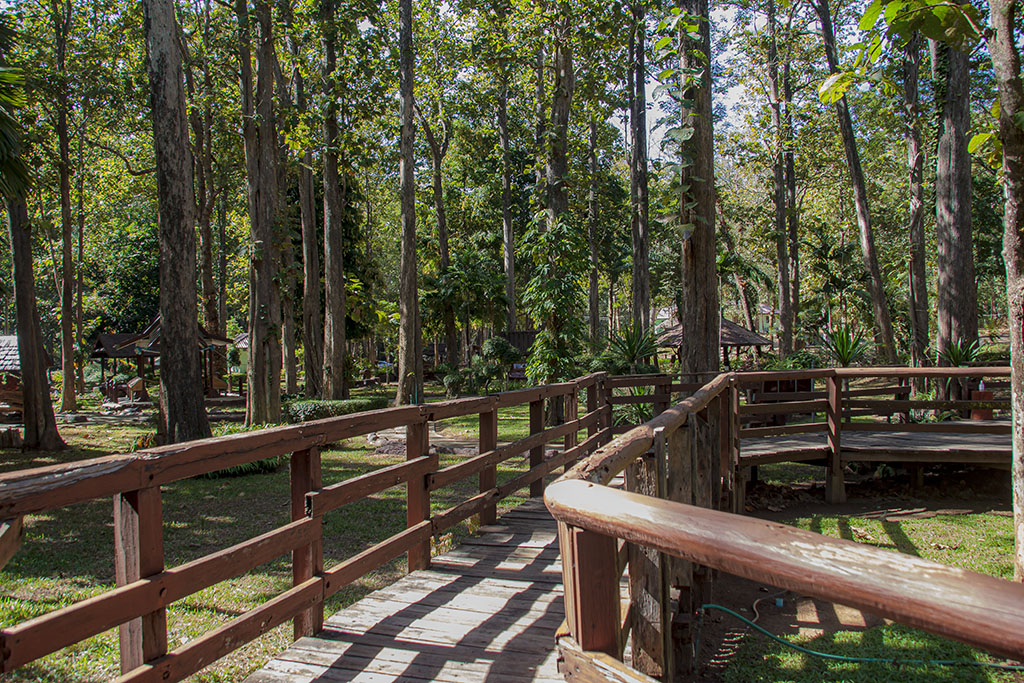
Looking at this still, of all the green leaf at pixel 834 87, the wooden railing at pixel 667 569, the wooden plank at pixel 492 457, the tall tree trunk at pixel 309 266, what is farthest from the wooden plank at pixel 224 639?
the tall tree trunk at pixel 309 266

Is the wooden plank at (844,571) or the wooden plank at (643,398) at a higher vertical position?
the wooden plank at (844,571)

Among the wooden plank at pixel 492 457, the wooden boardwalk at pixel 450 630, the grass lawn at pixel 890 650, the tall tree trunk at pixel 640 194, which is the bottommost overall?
the grass lawn at pixel 890 650

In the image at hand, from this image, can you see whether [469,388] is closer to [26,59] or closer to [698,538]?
[26,59]

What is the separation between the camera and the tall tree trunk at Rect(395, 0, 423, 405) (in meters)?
16.7

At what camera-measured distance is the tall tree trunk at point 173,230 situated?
10.6 metres

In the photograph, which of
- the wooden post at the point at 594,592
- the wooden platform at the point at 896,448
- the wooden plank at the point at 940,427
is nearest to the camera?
the wooden post at the point at 594,592

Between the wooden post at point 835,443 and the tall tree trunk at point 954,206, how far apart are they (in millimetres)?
5548

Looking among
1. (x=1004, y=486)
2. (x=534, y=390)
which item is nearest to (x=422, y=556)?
(x=534, y=390)

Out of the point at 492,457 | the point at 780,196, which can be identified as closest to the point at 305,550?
the point at 492,457

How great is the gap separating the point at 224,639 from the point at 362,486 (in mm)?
1078

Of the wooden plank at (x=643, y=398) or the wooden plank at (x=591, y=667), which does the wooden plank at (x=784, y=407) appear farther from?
the wooden plank at (x=591, y=667)

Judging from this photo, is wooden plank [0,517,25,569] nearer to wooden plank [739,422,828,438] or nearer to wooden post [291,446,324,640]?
wooden post [291,446,324,640]

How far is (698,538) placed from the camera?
1271mm

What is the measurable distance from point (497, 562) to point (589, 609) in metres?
3.21
